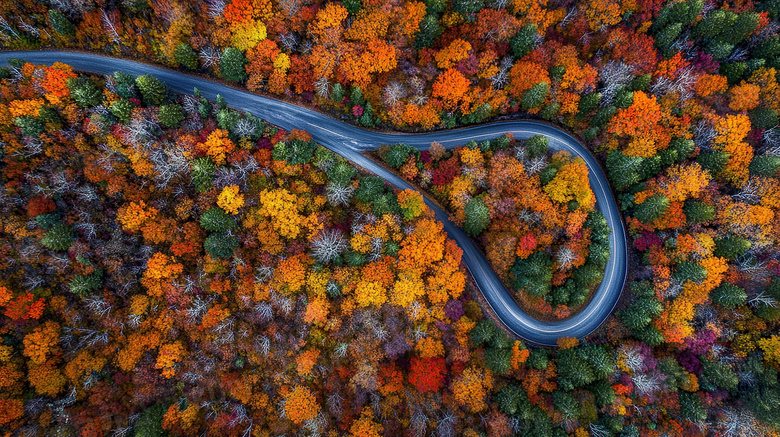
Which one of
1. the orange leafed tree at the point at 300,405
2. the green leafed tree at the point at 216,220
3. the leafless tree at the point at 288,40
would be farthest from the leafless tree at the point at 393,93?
the orange leafed tree at the point at 300,405

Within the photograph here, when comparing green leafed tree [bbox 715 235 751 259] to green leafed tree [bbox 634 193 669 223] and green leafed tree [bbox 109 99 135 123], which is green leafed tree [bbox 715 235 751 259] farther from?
green leafed tree [bbox 109 99 135 123]


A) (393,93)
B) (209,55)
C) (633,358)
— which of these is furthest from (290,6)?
(633,358)

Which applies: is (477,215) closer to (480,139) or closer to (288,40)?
(480,139)

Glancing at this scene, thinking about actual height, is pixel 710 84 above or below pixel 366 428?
above

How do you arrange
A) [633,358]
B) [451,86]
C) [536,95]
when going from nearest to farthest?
1. [633,358]
2. [536,95]
3. [451,86]

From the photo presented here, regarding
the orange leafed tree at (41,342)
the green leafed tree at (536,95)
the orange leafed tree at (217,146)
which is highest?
the green leafed tree at (536,95)

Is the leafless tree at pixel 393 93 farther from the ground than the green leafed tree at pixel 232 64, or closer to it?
farther from the ground

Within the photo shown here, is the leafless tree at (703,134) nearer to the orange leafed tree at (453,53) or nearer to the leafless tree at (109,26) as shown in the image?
the orange leafed tree at (453,53)
